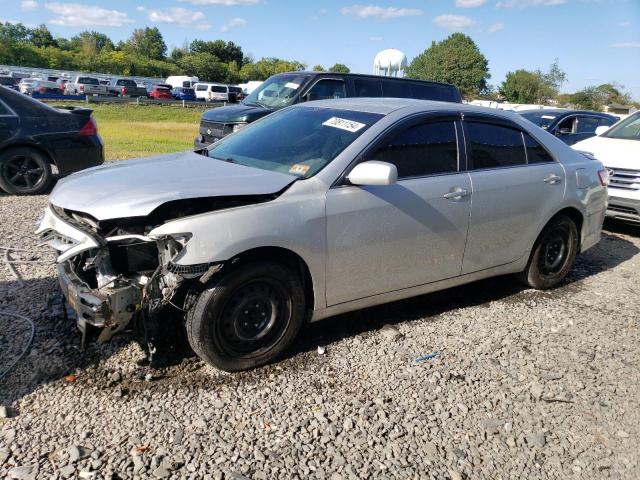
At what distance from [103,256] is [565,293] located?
169 inches

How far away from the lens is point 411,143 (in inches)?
159

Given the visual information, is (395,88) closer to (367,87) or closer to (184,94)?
(367,87)

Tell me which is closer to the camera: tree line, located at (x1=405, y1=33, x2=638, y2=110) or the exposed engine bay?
the exposed engine bay

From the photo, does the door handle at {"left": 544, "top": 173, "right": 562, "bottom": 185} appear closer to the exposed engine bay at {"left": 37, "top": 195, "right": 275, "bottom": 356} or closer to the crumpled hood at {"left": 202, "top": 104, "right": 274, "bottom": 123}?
the exposed engine bay at {"left": 37, "top": 195, "right": 275, "bottom": 356}

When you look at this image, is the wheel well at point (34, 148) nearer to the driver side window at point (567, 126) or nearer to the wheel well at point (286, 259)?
the wheel well at point (286, 259)

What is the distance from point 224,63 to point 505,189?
332ft

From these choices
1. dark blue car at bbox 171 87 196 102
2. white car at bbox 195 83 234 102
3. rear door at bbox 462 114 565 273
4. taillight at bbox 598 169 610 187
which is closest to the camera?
rear door at bbox 462 114 565 273


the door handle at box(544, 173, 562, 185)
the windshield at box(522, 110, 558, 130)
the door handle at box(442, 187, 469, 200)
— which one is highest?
the windshield at box(522, 110, 558, 130)

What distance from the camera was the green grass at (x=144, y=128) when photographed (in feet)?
50.7

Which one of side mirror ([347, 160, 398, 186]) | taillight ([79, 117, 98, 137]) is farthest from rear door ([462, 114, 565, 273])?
taillight ([79, 117, 98, 137])

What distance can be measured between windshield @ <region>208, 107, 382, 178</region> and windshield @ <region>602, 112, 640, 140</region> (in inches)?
248

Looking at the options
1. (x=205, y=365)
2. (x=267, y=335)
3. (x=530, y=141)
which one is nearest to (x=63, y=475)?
(x=205, y=365)

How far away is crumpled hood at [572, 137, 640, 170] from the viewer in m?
7.46

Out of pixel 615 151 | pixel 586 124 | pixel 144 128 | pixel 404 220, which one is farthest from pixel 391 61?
pixel 404 220
